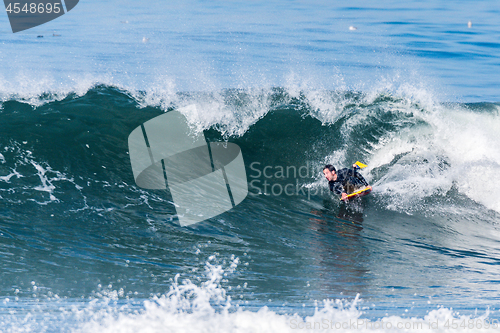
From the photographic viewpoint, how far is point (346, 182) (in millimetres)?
7395

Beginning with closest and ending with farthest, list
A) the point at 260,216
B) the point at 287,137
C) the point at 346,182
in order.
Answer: the point at 260,216
the point at 346,182
the point at 287,137

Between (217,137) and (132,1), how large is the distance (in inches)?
1244

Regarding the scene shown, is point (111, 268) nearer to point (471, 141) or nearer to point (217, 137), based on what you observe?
point (217, 137)

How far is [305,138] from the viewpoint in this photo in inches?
368

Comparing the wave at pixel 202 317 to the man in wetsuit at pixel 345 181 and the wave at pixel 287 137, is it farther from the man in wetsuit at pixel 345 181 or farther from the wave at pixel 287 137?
the man in wetsuit at pixel 345 181

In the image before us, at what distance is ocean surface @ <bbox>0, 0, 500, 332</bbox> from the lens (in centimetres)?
407

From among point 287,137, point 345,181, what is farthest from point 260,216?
point 287,137

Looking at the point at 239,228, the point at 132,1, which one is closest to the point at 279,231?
the point at 239,228

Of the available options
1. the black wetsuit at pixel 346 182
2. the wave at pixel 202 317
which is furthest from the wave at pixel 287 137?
the wave at pixel 202 317

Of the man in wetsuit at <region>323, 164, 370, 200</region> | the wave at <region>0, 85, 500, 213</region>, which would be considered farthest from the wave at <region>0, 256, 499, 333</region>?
the man in wetsuit at <region>323, 164, 370, 200</region>

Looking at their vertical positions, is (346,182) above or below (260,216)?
above

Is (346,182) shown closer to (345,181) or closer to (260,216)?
(345,181)

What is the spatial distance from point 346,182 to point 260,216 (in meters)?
1.64

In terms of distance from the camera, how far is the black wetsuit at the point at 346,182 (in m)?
7.39
